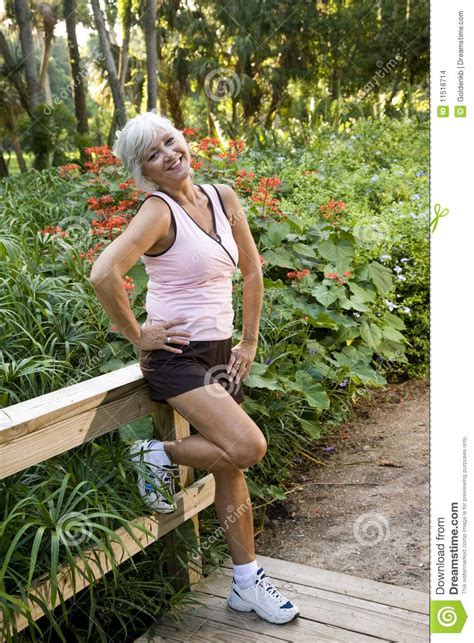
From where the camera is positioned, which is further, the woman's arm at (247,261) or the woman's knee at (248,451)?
the woman's arm at (247,261)

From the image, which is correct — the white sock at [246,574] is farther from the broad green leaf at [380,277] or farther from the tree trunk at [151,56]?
the tree trunk at [151,56]

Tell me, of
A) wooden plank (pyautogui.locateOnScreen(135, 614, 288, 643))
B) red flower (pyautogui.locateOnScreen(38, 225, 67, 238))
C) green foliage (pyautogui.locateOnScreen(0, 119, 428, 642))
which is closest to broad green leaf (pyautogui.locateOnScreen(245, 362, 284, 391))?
green foliage (pyautogui.locateOnScreen(0, 119, 428, 642))

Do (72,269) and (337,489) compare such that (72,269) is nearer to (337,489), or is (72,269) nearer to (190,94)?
(337,489)

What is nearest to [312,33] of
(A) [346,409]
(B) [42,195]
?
(B) [42,195]

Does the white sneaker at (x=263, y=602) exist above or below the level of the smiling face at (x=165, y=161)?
below

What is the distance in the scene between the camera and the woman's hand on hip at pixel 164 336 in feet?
7.96

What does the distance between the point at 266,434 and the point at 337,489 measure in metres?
0.54

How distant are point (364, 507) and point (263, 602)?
4.01 feet

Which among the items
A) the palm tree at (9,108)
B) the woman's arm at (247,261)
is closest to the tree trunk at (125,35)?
the palm tree at (9,108)

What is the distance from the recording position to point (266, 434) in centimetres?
370

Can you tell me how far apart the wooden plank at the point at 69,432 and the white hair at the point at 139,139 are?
761 mm

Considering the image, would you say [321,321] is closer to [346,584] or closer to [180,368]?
[346,584]

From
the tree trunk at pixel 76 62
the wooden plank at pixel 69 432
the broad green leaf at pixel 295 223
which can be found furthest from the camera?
the tree trunk at pixel 76 62
